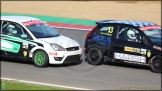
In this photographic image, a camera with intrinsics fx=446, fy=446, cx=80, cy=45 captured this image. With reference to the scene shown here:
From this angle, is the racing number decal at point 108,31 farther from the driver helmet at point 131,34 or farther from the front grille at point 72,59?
the front grille at point 72,59

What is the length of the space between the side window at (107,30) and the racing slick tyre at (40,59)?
2.24m

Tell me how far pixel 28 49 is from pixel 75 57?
1.65 metres

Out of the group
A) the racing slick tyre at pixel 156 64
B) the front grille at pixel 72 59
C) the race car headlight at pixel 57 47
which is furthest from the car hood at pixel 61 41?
the racing slick tyre at pixel 156 64

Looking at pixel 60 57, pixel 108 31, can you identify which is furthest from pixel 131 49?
pixel 60 57

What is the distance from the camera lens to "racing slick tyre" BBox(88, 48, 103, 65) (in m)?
15.7

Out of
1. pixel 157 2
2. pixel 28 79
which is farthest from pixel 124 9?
pixel 28 79

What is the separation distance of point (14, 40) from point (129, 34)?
3981mm

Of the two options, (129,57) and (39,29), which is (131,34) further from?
(39,29)

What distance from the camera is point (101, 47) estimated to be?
15.6 meters

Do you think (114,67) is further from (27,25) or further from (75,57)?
(27,25)

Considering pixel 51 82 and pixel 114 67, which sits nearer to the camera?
pixel 51 82

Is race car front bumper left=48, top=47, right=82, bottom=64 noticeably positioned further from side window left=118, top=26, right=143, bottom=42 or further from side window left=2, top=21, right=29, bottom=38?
side window left=118, top=26, right=143, bottom=42

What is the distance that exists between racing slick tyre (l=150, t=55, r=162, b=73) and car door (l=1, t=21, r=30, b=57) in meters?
4.27

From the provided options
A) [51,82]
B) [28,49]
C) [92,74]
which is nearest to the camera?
[51,82]
